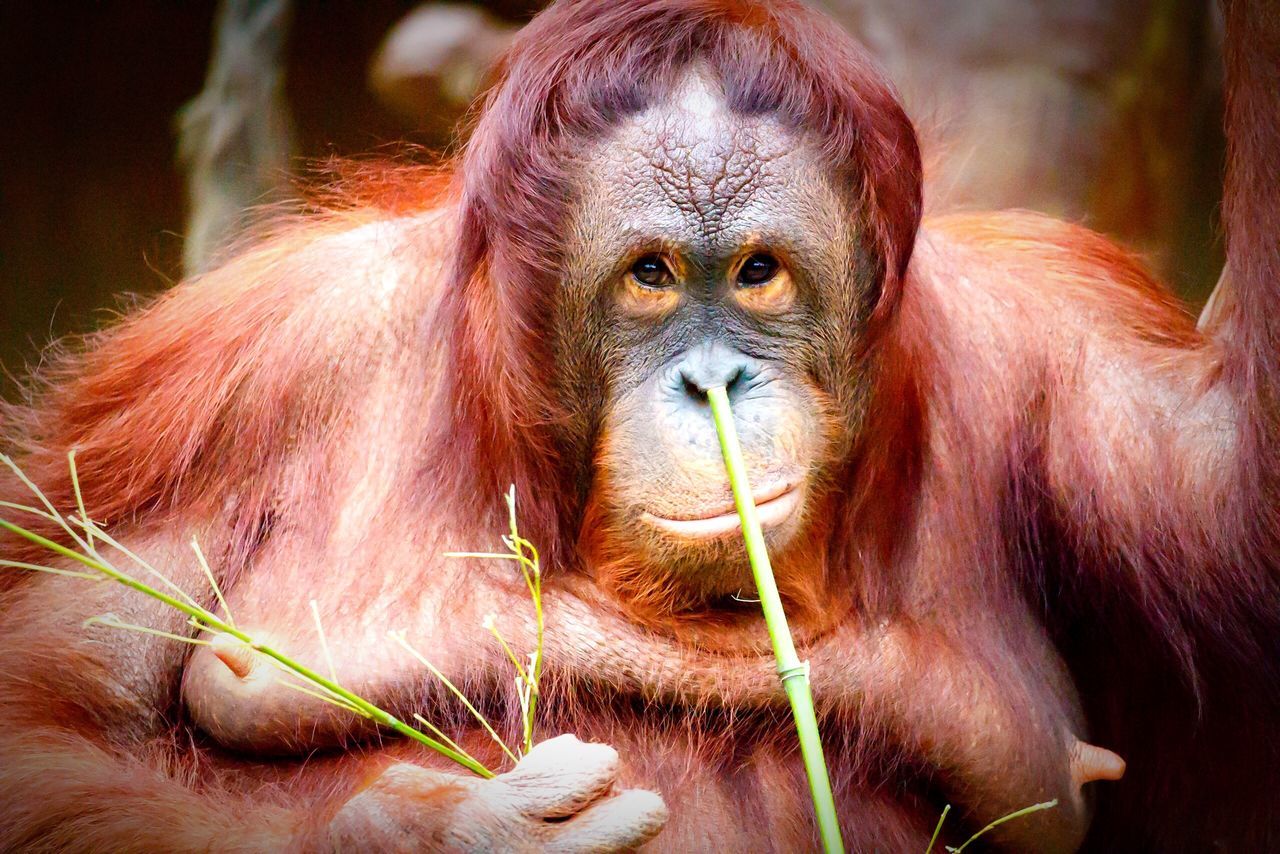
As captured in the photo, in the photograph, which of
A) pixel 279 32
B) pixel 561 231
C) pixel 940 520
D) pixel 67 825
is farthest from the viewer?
pixel 279 32

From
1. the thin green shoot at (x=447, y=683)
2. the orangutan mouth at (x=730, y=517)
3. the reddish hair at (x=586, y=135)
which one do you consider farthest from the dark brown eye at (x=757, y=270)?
the thin green shoot at (x=447, y=683)

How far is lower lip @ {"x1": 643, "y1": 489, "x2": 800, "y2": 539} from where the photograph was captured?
186 cm

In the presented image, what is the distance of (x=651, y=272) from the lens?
1.98 metres

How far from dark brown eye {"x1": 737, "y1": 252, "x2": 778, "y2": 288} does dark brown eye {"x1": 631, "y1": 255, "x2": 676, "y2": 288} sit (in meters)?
0.10

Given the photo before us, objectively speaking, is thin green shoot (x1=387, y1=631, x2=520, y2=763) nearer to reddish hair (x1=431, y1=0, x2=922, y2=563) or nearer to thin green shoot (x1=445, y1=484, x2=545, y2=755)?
thin green shoot (x1=445, y1=484, x2=545, y2=755)

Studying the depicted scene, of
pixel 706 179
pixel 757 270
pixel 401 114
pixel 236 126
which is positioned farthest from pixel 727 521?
pixel 236 126

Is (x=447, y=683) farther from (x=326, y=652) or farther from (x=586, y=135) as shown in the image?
(x=586, y=135)

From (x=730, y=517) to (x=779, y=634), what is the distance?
212 millimetres

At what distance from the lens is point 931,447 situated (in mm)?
2225

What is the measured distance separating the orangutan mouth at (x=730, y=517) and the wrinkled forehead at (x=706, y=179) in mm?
351

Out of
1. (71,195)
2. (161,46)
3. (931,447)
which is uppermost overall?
(161,46)

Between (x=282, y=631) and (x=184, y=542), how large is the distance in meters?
0.25

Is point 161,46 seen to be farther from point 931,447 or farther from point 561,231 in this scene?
point 931,447

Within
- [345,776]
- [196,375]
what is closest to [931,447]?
[345,776]
